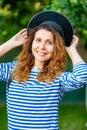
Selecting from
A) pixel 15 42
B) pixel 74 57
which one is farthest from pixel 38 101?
pixel 15 42

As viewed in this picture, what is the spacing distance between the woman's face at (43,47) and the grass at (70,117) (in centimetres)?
527

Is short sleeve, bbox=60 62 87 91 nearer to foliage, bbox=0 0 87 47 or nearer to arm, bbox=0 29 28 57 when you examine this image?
arm, bbox=0 29 28 57

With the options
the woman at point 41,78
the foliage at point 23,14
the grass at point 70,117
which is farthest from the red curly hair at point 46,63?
the grass at point 70,117

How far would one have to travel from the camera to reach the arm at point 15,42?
3656 mm

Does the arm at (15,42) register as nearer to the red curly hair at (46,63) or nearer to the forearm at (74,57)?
the red curly hair at (46,63)

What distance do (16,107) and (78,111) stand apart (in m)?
8.69

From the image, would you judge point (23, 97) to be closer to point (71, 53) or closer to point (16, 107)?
point (16, 107)

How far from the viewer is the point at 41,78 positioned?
11.2 feet

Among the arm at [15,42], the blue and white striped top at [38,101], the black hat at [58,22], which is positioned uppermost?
the black hat at [58,22]

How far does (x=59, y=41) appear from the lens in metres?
3.48

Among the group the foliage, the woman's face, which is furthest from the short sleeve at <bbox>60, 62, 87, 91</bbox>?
the foliage

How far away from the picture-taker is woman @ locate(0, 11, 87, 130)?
3357 millimetres

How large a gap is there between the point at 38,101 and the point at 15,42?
1.79 feet

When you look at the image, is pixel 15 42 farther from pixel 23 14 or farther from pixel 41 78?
pixel 23 14
